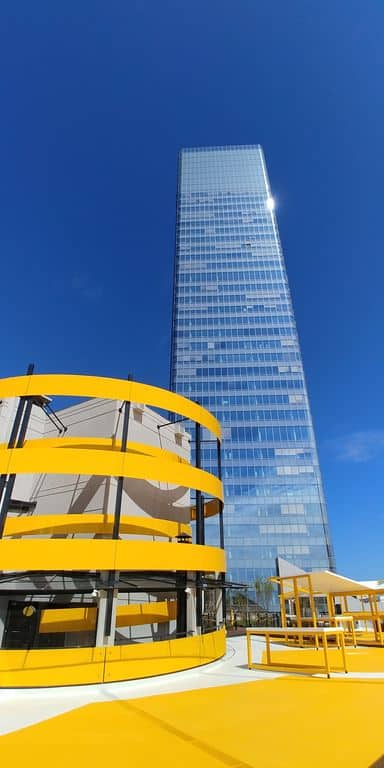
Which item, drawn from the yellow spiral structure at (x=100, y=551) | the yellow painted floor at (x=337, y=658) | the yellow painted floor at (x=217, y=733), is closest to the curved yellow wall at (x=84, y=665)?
the yellow spiral structure at (x=100, y=551)

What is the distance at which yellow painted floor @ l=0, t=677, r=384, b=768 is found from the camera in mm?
5309

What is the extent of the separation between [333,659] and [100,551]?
32.7 ft

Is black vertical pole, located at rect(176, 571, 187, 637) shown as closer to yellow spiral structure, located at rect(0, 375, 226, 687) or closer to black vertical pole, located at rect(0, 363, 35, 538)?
yellow spiral structure, located at rect(0, 375, 226, 687)

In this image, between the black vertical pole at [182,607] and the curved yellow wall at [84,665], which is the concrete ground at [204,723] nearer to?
the curved yellow wall at [84,665]

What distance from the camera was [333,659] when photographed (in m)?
14.1

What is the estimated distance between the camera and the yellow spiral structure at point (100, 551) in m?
10.8

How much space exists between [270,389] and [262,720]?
6192 centimetres

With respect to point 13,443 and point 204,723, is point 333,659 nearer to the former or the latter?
point 204,723

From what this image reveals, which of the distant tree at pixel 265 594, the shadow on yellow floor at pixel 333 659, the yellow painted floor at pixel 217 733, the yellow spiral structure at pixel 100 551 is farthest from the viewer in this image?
the distant tree at pixel 265 594

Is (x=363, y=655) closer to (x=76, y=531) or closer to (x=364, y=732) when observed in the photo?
(x=364, y=732)

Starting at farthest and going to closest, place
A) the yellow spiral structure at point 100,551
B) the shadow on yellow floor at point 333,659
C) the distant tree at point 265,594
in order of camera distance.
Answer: the distant tree at point 265,594, the shadow on yellow floor at point 333,659, the yellow spiral structure at point 100,551

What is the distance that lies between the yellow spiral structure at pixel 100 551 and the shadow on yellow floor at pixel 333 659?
9.28ft

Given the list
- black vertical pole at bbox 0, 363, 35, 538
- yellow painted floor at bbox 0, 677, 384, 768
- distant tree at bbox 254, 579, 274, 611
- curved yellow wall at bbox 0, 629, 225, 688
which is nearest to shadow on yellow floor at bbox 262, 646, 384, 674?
yellow painted floor at bbox 0, 677, 384, 768

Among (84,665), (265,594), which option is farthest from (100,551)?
(265,594)
